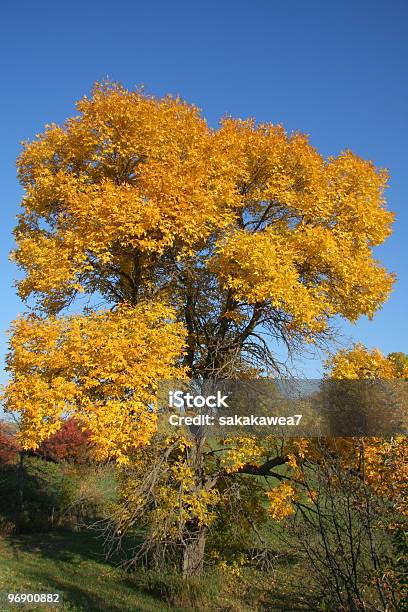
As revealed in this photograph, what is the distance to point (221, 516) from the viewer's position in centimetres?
1465

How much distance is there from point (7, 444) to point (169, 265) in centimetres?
2045

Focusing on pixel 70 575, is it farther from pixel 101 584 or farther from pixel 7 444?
pixel 7 444

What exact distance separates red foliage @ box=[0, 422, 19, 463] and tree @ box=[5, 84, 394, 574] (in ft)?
55.8

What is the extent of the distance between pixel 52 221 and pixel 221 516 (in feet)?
31.6

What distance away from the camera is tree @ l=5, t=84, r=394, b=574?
407 inches

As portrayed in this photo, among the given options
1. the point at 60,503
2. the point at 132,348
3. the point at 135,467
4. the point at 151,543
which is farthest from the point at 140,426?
the point at 60,503

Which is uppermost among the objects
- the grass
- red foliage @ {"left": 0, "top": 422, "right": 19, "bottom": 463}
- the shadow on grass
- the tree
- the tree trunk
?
the tree

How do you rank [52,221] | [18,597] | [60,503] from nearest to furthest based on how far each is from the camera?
[18,597] < [52,221] < [60,503]

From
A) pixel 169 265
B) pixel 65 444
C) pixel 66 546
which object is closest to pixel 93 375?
pixel 169 265

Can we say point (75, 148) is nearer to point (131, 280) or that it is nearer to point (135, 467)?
point (131, 280)

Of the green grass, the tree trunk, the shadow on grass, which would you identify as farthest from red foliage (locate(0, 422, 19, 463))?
the tree trunk

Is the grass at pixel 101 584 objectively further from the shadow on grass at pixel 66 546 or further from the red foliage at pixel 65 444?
the red foliage at pixel 65 444

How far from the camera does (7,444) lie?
28.7 m

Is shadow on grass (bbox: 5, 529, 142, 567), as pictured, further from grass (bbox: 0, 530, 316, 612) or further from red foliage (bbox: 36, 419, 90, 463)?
red foliage (bbox: 36, 419, 90, 463)
